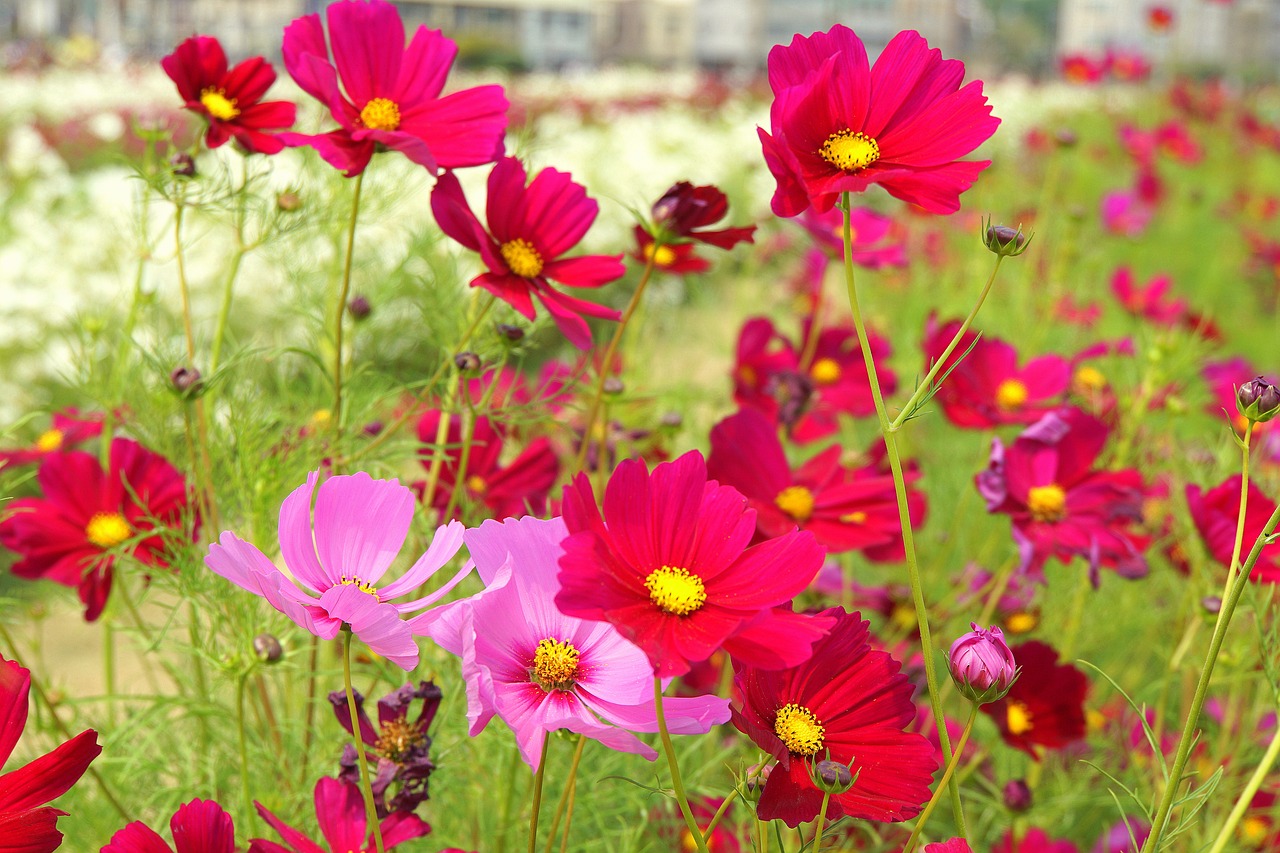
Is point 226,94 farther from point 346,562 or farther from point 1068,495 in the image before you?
point 1068,495

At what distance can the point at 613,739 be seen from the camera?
17.2 inches

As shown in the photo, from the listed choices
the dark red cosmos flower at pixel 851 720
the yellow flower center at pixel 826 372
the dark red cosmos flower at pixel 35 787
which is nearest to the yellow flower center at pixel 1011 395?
the yellow flower center at pixel 826 372

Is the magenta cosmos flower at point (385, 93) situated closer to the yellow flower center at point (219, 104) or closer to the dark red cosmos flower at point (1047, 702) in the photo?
the yellow flower center at point (219, 104)

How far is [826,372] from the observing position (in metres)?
1.23

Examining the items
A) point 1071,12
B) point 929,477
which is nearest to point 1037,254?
point 929,477

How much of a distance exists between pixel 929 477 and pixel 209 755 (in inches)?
47.6

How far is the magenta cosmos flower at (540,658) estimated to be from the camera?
0.44m

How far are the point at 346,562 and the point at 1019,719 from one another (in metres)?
0.53

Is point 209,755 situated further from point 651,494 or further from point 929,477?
point 929,477

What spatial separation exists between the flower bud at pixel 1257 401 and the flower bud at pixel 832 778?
0.75ft

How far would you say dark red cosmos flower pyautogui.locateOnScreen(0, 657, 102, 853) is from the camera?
403 millimetres

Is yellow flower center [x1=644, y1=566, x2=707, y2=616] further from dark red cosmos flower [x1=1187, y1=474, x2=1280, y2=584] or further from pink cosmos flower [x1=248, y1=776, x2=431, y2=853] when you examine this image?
dark red cosmos flower [x1=1187, y1=474, x2=1280, y2=584]

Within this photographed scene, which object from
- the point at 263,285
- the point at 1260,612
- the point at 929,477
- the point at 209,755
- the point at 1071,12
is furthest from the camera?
the point at 1071,12

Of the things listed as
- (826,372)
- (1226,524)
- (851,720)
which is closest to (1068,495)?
(1226,524)
